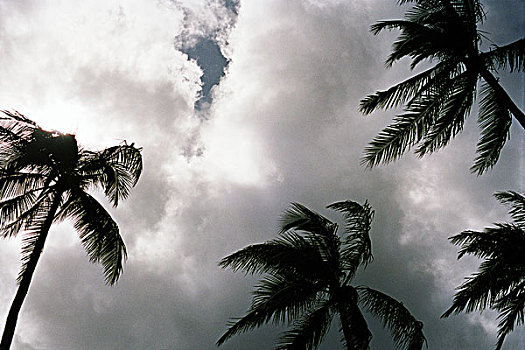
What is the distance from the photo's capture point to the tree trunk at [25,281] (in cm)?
939

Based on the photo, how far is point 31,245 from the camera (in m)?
11.2

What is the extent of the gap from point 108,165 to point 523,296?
37.5ft

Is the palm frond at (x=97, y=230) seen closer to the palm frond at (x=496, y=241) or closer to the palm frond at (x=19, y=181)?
the palm frond at (x=19, y=181)

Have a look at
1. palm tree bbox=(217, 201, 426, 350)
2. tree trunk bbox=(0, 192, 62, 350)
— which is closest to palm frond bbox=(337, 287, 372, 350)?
palm tree bbox=(217, 201, 426, 350)

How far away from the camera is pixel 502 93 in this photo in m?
10.7

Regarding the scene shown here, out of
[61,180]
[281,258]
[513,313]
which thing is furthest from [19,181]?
[513,313]

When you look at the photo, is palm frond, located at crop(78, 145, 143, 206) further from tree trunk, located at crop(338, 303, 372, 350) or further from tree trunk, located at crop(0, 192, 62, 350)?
tree trunk, located at crop(338, 303, 372, 350)

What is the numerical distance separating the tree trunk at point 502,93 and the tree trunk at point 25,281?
10.6 metres

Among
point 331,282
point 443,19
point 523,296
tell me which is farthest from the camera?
point 331,282

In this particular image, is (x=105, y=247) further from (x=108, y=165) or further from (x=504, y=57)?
(x=504, y=57)

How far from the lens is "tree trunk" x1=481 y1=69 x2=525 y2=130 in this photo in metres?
10.3

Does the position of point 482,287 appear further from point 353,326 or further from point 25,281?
point 25,281

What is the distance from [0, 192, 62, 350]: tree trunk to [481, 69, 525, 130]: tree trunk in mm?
10628

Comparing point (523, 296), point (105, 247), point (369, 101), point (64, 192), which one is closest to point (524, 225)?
point (523, 296)
